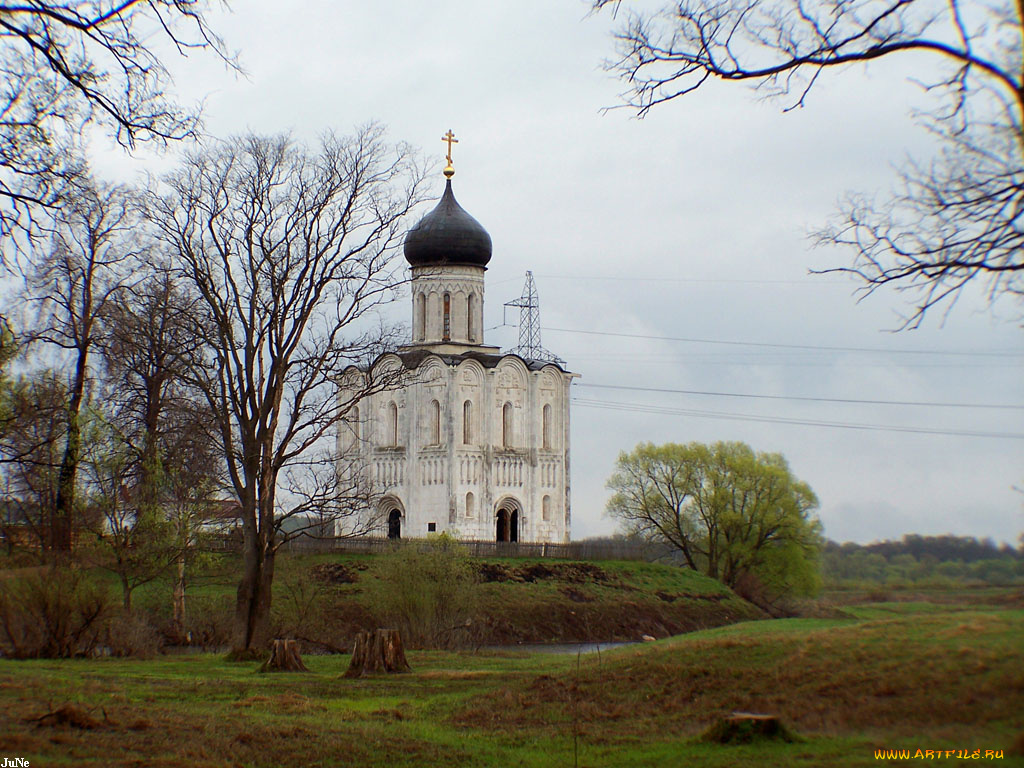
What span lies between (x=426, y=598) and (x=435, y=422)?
2145cm

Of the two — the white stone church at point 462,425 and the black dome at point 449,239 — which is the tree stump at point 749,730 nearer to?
the white stone church at point 462,425

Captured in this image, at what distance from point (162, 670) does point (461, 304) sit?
32029 millimetres

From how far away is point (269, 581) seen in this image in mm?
22594

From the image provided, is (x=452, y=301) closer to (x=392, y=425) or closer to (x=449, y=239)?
(x=449, y=239)

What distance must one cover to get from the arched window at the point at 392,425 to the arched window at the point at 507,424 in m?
4.73

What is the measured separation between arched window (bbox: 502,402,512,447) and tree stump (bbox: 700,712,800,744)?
126ft

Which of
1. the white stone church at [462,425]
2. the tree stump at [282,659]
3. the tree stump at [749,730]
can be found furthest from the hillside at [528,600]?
the tree stump at [749,730]

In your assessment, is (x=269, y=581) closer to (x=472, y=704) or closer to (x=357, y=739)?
(x=472, y=704)

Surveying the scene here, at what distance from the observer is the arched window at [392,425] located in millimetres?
48750

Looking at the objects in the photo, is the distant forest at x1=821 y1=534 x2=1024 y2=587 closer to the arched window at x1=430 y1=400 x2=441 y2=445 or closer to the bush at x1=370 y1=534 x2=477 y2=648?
the bush at x1=370 y1=534 x2=477 y2=648

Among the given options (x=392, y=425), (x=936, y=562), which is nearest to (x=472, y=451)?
(x=392, y=425)

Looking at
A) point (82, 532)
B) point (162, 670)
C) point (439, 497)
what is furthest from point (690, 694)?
point (439, 497)

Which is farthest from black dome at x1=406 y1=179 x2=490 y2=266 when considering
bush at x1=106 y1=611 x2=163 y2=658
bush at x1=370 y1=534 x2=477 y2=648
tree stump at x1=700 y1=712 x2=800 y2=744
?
tree stump at x1=700 y1=712 x2=800 y2=744

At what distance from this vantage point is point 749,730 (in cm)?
996
